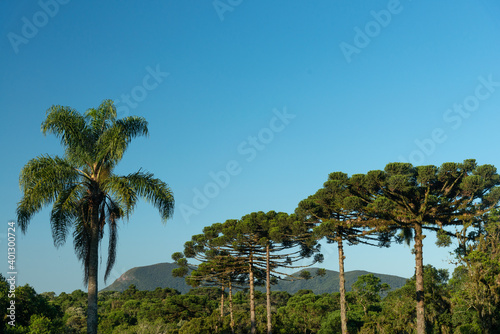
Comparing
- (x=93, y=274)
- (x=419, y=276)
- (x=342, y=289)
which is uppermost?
(x=93, y=274)

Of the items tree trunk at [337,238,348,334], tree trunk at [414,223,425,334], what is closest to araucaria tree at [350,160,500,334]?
tree trunk at [414,223,425,334]

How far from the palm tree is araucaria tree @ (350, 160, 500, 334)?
1474 centimetres

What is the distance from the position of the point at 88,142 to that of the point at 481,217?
22582mm

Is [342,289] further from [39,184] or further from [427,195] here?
[39,184]

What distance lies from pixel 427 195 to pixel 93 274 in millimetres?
18069

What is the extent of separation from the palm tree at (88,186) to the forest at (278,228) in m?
0.03

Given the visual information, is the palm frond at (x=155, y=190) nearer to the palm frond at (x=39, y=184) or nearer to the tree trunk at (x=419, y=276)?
the palm frond at (x=39, y=184)

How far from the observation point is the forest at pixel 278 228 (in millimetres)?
13258

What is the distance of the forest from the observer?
1326cm

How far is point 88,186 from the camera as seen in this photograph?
13.6m

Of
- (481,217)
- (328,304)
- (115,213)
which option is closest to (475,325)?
(481,217)

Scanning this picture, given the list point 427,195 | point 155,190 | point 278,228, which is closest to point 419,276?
point 427,195

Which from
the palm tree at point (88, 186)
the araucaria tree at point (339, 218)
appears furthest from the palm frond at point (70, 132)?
the araucaria tree at point (339, 218)

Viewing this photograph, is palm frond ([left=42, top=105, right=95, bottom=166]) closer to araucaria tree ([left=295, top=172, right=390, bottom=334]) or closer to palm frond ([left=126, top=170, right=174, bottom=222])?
palm frond ([left=126, top=170, right=174, bottom=222])
